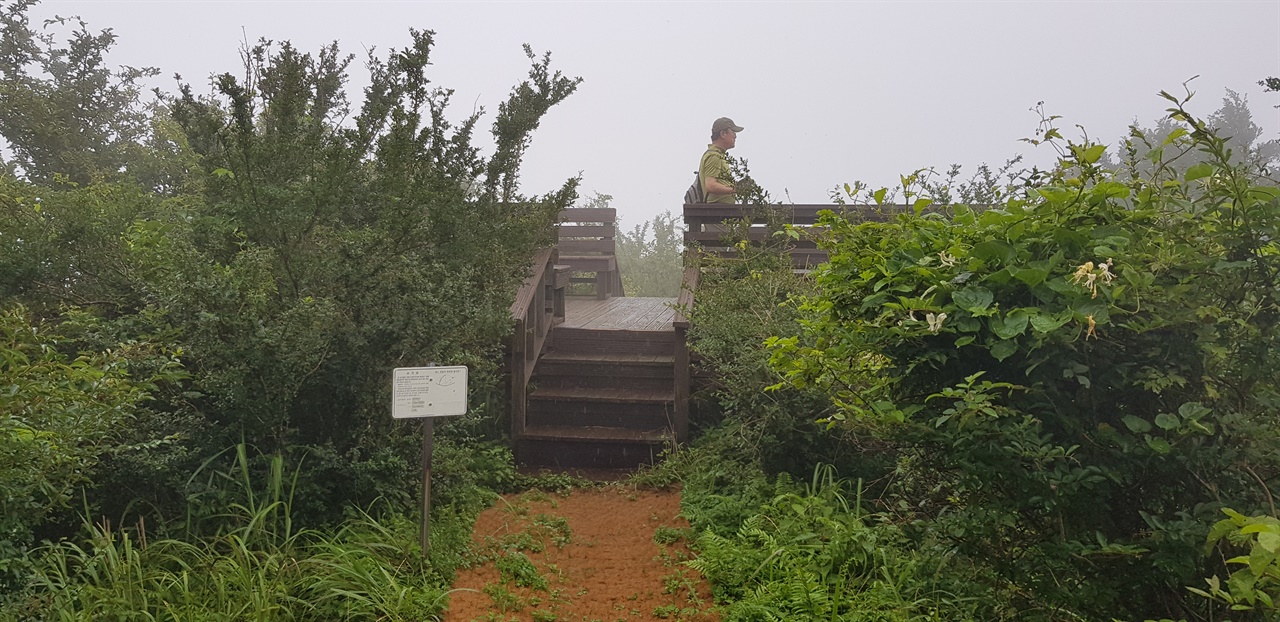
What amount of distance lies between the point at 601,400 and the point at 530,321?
2.81ft

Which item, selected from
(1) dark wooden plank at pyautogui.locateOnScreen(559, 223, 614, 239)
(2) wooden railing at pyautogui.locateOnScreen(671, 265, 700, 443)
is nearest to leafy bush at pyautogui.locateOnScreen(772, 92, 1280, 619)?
(2) wooden railing at pyautogui.locateOnScreen(671, 265, 700, 443)

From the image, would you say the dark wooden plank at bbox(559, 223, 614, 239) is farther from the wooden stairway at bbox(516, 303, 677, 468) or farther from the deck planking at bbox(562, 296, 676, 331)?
the wooden stairway at bbox(516, 303, 677, 468)

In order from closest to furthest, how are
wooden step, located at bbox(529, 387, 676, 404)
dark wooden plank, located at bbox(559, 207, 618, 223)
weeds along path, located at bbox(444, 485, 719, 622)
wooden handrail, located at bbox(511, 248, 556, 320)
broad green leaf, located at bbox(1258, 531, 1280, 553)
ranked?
1. broad green leaf, located at bbox(1258, 531, 1280, 553)
2. weeds along path, located at bbox(444, 485, 719, 622)
3. wooden handrail, located at bbox(511, 248, 556, 320)
4. wooden step, located at bbox(529, 387, 676, 404)
5. dark wooden plank, located at bbox(559, 207, 618, 223)

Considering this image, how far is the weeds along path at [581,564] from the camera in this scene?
3523 mm

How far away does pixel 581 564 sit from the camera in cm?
421

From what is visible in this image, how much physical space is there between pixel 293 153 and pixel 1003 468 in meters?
3.91

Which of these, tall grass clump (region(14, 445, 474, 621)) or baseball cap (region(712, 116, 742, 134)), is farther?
baseball cap (region(712, 116, 742, 134))

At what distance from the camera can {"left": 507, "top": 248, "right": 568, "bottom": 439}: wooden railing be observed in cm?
602

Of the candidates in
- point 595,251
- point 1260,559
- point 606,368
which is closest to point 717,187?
point 606,368

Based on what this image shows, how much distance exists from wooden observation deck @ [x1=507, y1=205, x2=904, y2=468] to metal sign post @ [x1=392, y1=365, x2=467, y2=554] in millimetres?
1985

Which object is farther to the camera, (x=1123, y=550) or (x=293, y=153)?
(x=293, y=153)

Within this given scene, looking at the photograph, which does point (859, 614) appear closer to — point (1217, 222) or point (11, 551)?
point (1217, 222)

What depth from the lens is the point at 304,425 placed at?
425cm

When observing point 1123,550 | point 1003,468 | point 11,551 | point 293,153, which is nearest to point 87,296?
point 293,153
